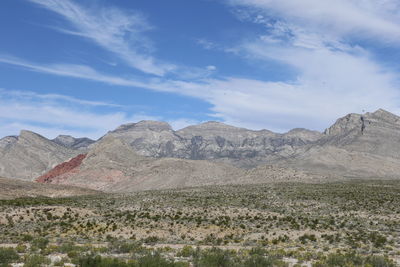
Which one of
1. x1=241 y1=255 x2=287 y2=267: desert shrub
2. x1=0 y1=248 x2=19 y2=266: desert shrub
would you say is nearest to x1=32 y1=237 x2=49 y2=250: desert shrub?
x1=0 y1=248 x2=19 y2=266: desert shrub

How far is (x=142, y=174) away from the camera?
11169cm

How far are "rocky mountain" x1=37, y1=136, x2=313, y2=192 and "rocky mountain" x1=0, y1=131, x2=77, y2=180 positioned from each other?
39211 mm

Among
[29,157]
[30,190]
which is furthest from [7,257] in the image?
[29,157]

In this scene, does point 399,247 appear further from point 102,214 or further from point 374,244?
point 102,214

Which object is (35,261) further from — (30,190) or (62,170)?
(62,170)

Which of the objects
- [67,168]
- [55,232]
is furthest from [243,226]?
[67,168]

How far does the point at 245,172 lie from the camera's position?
375ft

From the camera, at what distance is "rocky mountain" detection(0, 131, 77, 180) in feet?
523

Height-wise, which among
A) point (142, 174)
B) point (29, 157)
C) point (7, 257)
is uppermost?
point (29, 157)

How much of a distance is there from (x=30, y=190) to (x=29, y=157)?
4269 inches

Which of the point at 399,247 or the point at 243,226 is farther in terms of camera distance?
the point at 243,226

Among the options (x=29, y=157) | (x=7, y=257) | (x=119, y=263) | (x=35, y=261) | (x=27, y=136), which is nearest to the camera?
(x=119, y=263)

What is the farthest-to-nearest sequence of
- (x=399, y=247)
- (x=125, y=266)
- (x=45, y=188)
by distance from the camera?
(x=45, y=188), (x=399, y=247), (x=125, y=266)

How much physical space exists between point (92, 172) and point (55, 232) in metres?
87.7
